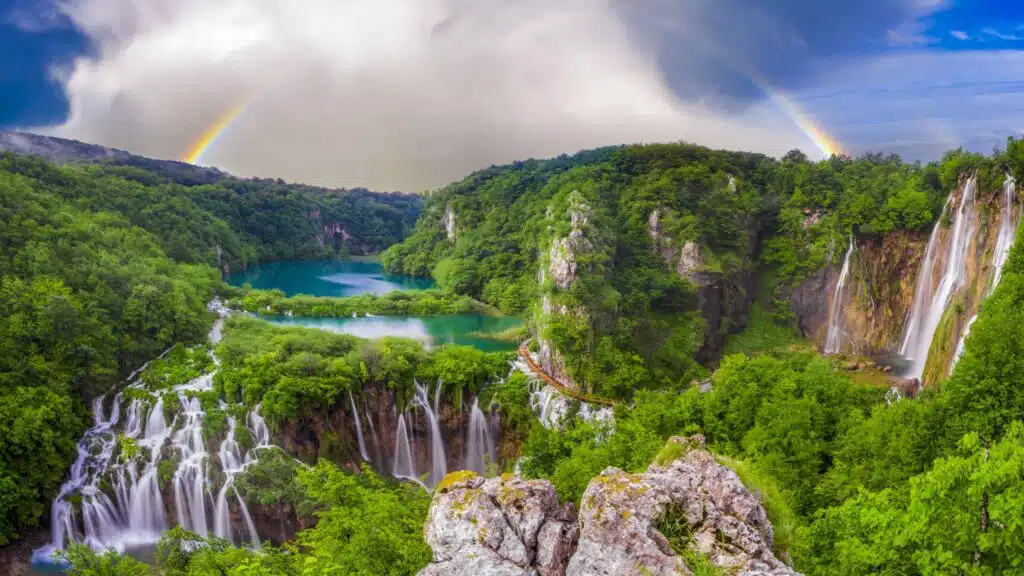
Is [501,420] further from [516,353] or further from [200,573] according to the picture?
[200,573]

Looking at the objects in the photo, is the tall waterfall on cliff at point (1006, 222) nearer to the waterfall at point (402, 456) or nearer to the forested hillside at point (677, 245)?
the forested hillside at point (677, 245)

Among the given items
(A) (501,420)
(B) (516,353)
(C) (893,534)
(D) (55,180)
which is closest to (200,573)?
(C) (893,534)

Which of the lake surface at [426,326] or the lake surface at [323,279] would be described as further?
the lake surface at [323,279]

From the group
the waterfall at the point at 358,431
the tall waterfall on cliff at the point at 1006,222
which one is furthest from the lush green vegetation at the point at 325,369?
the tall waterfall on cliff at the point at 1006,222

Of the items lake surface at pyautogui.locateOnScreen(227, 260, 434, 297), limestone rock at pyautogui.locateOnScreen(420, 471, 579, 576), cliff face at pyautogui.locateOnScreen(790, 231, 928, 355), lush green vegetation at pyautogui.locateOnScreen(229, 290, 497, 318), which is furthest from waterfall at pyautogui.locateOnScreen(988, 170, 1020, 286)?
lake surface at pyautogui.locateOnScreen(227, 260, 434, 297)

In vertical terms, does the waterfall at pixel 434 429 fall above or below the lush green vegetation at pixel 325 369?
below

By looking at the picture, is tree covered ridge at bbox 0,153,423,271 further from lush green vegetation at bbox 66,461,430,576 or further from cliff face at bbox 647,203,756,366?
cliff face at bbox 647,203,756,366

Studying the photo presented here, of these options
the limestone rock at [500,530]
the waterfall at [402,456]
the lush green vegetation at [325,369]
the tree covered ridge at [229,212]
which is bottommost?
the waterfall at [402,456]
